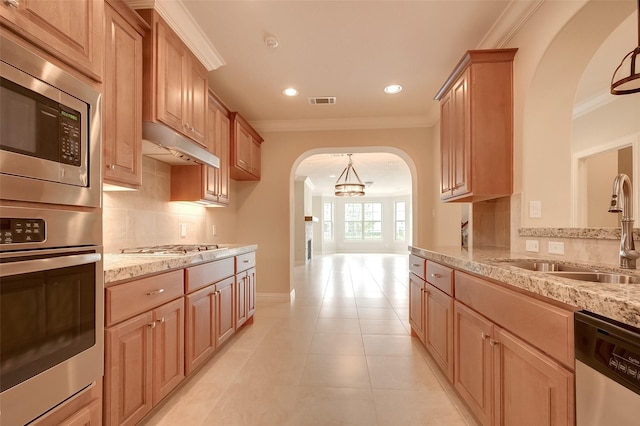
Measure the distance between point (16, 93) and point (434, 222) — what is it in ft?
14.1

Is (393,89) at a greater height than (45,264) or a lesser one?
greater

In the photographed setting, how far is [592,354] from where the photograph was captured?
0.85 meters

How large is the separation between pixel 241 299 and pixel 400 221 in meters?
11.5

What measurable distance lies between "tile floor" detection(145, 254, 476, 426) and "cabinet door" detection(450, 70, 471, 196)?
1.55 meters

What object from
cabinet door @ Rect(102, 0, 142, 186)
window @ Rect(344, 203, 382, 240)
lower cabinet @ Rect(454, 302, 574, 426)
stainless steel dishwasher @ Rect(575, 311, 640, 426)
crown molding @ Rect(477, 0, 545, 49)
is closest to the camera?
stainless steel dishwasher @ Rect(575, 311, 640, 426)

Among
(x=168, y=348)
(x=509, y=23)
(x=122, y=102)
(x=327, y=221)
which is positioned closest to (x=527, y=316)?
(x=168, y=348)

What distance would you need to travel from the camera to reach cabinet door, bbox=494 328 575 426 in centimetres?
97

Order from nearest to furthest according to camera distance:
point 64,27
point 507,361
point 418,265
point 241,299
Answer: point 64,27, point 507,361, point 418,265, point 241,299

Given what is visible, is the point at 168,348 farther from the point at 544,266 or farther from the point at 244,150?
the point at 244,150

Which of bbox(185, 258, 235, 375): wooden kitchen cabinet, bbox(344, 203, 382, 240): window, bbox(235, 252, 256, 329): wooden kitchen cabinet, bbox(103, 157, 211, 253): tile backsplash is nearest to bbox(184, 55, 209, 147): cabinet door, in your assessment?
bbox(103, 157, 211, 253): tile backsplash

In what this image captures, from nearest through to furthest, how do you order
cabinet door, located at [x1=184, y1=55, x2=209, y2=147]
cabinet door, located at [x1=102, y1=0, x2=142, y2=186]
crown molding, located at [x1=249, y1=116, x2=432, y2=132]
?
cabinet door, located at [x1=102, y1=0, x2=142, y2=186], cabinet door, located at [x1=184, y1=55, x2=209, y2=147], crown molding, located at [x1=249, y1=116, x2=432, y2=132]

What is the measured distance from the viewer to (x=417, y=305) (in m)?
2.75

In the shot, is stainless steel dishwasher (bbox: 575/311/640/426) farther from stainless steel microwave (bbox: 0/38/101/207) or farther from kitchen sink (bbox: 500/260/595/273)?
stainless steel microwave (bbox: 0/38/101/207)

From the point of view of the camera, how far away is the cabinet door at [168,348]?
5.45 feet
